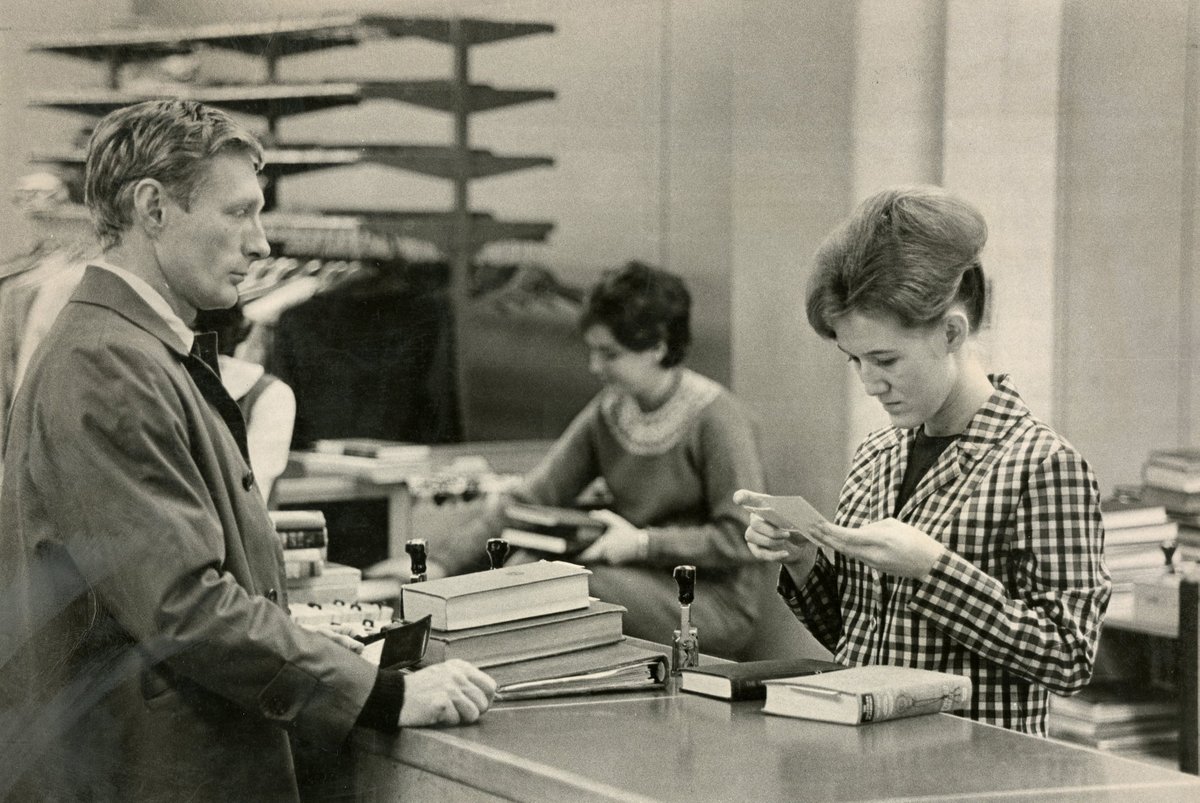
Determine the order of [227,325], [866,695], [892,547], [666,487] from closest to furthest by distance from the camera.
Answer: [866,695]
[892,547]
[227,325]
[666,487]

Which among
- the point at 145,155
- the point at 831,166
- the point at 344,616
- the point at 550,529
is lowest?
the point at 550,529

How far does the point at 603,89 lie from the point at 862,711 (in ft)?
10.9

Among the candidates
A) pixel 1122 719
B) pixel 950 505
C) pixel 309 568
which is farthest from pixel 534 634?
pixel 1122 719

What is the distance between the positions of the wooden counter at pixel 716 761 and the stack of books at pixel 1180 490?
248 centimetres

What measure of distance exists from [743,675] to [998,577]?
423 mm

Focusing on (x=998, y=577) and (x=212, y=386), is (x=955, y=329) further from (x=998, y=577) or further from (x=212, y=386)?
(x=212, y=386)

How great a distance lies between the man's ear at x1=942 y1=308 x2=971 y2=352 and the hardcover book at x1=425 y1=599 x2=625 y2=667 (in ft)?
2.21

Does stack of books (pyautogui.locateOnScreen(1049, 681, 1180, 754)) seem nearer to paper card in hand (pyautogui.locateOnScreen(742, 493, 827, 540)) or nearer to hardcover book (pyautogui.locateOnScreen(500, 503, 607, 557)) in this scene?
hardcover book (pyautogui.locateOnScreen(500, 503, 607, 557))

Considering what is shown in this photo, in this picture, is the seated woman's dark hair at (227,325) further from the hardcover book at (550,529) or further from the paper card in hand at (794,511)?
the paper card in hand at (794,511)

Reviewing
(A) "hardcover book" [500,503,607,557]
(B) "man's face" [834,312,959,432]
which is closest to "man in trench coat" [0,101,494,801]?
(B) "man's face" [834,312,959,432]

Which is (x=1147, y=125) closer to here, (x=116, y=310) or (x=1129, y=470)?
(x=1129, y=470)

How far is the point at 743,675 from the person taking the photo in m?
2.10

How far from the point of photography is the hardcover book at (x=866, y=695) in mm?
1916

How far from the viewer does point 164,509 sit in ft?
6.41
